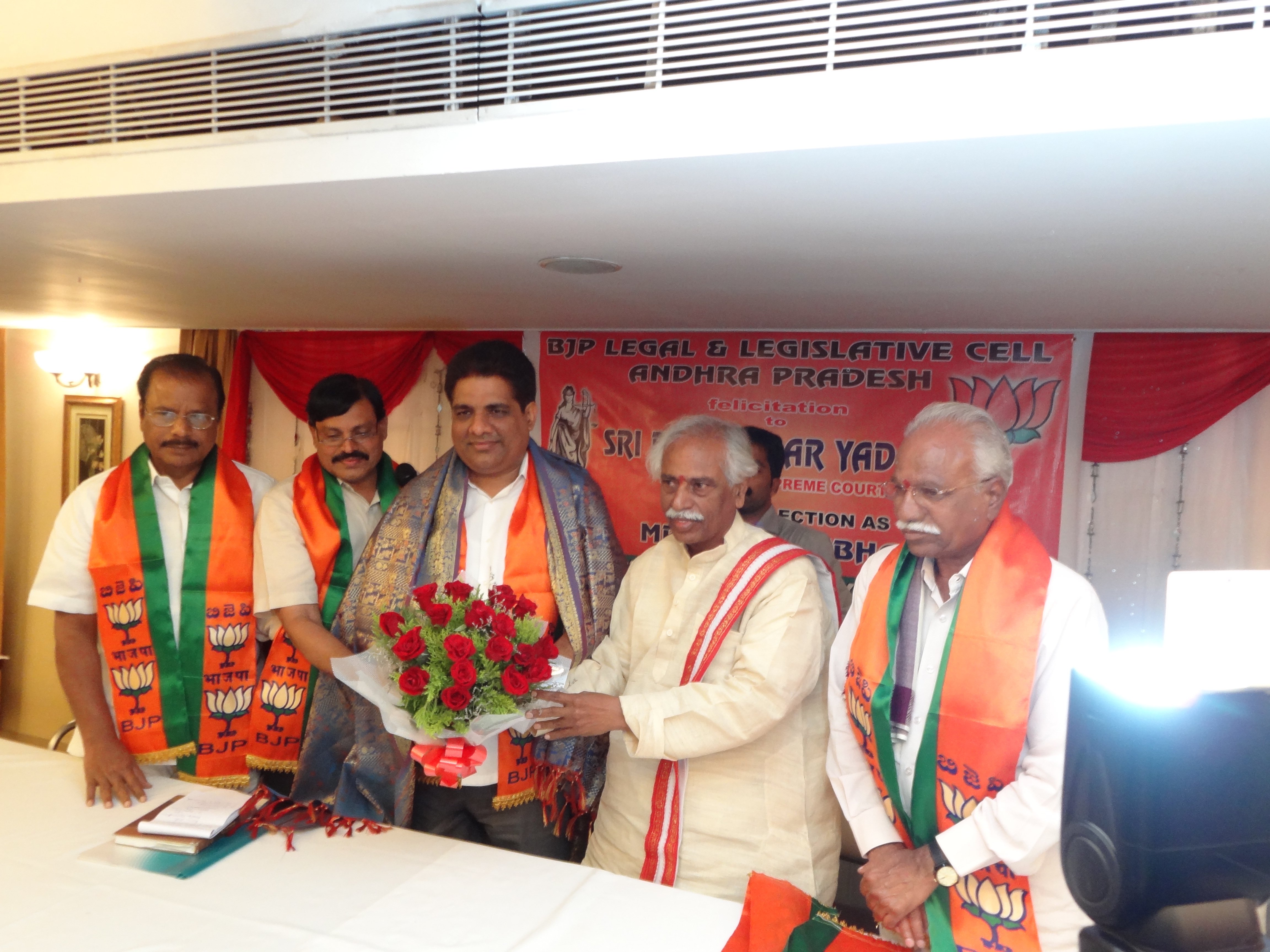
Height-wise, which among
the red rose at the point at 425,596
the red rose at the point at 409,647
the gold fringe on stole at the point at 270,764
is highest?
the red rose at the point at 425,596

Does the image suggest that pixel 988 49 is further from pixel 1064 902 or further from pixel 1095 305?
pixel 1095 305

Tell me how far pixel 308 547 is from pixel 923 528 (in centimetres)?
176

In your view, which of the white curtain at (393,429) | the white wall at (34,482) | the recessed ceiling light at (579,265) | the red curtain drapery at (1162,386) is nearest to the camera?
the recessed ceiling light at (579,265)

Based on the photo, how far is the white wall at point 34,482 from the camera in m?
5.66

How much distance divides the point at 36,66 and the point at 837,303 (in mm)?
2301

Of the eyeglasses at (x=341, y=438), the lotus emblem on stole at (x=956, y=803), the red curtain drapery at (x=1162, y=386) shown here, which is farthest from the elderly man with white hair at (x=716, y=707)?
the red curtain drapery at (x=1162, y=386)

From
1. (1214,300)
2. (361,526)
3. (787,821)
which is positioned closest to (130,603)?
(361,526)

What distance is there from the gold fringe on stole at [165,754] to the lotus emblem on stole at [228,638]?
248 mm

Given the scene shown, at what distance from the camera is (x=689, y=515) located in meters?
1.96

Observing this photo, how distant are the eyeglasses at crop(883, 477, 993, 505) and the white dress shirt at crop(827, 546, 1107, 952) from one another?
0.18m

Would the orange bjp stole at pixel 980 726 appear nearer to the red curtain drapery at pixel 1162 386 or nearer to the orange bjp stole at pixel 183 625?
the orange bjp stole at pixel 183 625

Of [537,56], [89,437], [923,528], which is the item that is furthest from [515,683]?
[89,437]

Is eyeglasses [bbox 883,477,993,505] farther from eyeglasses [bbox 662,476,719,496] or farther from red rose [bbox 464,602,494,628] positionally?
red rose [bbox 464,602,494,628]

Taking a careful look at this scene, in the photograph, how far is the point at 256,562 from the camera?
2.44m
